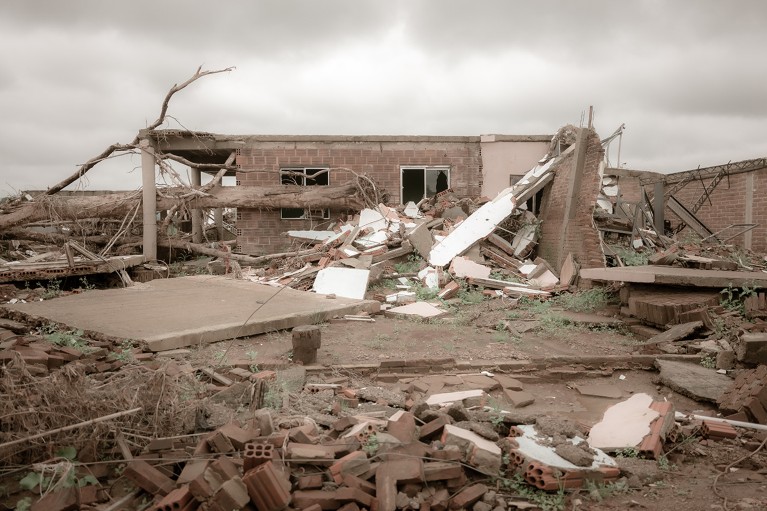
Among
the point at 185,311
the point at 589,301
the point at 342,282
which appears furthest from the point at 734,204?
the point at 185,311

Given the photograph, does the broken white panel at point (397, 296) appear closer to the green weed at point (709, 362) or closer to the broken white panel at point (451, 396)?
→ the broken white panel at point (451, 396)

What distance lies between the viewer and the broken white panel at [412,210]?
12.7 metres

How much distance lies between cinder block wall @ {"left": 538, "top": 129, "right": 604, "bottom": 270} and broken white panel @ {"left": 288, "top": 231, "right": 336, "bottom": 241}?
5.35m

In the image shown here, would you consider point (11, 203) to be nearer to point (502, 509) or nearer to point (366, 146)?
point (366, 146)

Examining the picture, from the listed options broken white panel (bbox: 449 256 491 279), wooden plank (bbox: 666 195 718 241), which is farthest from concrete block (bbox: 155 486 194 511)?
wooden plank (bbox: 666 195 718 241)

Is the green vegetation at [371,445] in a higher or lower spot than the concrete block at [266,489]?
lower

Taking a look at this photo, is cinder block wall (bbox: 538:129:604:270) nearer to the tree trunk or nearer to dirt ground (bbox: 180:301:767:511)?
dirt ground (bbox: 180:301:767:511)

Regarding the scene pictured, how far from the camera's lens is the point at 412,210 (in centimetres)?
1288

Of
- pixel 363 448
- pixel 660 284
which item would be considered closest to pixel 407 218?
pixel 660 284

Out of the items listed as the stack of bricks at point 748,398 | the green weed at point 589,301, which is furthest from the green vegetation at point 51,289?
the stack of bricks at point 748,398

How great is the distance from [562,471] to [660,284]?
17.3 feet

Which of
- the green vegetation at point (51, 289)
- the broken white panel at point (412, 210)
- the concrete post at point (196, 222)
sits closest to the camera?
the green vegetation at point (51, 289)

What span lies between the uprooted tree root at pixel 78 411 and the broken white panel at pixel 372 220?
8.73m

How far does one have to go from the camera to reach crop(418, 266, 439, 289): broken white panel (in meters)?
9.65
